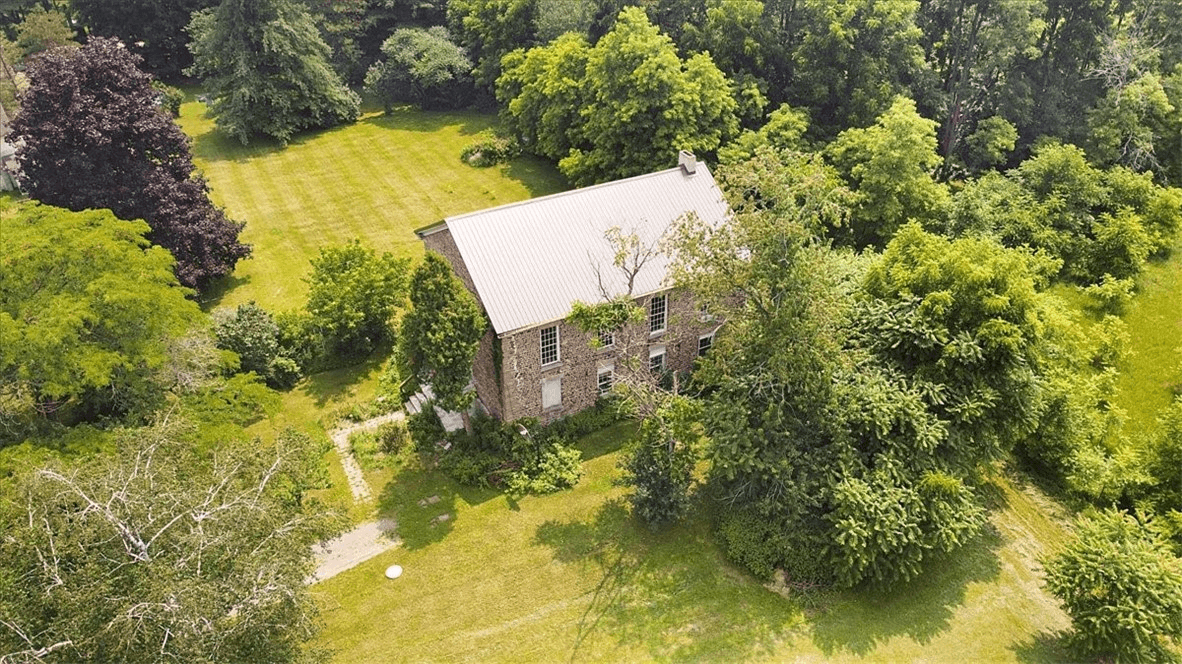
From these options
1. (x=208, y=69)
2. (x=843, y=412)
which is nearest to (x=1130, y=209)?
(x=843, y=412)

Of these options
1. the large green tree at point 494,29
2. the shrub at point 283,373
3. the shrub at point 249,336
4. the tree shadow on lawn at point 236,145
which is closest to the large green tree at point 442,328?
the shrub at point 283,373

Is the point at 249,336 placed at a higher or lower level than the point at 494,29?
lower

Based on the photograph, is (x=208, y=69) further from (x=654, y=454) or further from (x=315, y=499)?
(x=654, y=454)

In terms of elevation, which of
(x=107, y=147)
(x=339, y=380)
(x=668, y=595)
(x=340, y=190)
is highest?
(x=107, y=147)

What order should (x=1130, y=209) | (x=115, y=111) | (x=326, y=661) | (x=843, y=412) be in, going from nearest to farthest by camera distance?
(x=326, y=661)
(x=843, y=412)
(x=115, y=111)
(x=1130, y=209)

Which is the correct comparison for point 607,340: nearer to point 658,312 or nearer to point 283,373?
point 658,312

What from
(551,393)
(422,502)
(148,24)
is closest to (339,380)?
(422,502)

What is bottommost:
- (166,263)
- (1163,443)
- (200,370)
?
(1163,443)
